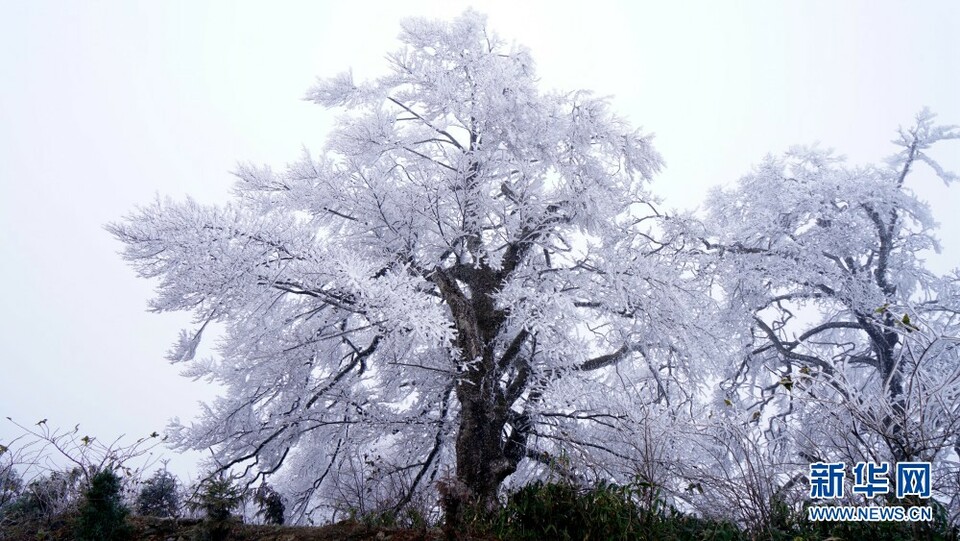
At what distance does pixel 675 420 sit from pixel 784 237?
5.22 m

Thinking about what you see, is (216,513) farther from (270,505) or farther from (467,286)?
(467,286)

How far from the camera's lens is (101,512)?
15.6ft

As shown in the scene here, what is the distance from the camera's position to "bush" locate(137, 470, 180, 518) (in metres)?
7.20

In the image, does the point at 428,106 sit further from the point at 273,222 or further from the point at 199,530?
the point at 199,530

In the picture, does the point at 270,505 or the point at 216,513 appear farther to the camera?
the point at 270,505

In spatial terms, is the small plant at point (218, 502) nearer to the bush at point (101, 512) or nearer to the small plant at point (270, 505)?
the bush at point (101, 512)

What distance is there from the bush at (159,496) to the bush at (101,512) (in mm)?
2403

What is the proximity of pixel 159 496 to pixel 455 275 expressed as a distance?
4.77 metres

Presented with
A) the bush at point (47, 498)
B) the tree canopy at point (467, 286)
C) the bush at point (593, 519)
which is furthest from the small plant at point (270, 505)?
the bush at point (593, 519)

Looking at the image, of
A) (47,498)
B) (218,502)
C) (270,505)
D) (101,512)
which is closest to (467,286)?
(270,505)

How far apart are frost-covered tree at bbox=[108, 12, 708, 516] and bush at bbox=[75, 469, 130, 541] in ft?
5.73

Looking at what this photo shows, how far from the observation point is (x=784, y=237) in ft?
31.8

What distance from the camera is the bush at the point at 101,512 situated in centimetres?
468

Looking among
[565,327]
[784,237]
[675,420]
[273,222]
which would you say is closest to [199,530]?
[273,222]
